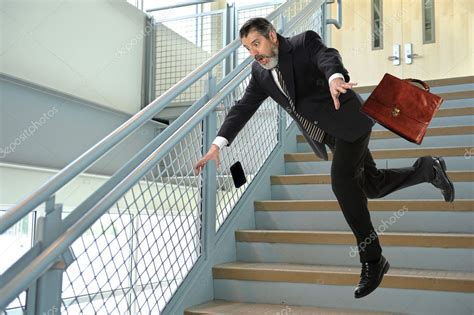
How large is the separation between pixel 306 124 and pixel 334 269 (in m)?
0.81

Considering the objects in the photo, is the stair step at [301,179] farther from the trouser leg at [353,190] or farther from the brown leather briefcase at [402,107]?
the brown leather briefcase at [402,107]

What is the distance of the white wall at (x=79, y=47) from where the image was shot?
467 centimetres

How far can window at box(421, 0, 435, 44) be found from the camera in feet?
22.9

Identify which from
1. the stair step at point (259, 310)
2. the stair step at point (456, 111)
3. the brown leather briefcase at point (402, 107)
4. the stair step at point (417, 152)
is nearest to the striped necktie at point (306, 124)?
the brown leather briefcase at point (402, 107)

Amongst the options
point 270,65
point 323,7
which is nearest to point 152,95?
point 323,7

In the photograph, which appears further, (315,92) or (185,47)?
(185,47)

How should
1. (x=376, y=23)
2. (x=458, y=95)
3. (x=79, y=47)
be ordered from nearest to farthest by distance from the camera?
(x=458, y=95)
(x=79, y=47)
(x=376, y=23)

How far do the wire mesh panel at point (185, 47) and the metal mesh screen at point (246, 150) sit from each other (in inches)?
107

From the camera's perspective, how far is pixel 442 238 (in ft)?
8.36

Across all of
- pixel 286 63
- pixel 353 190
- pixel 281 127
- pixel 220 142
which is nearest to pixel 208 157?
pixel 220 142

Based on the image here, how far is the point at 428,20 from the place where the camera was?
702 cm

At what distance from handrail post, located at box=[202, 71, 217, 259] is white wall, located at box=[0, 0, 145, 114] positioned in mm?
2514

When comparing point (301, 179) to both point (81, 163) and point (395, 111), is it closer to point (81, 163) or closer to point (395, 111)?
point (395, 111)

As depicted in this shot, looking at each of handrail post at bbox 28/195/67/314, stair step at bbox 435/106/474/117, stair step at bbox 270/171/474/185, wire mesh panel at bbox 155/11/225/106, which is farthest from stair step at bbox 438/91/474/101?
handrail post at bbox 28/195/67/314
